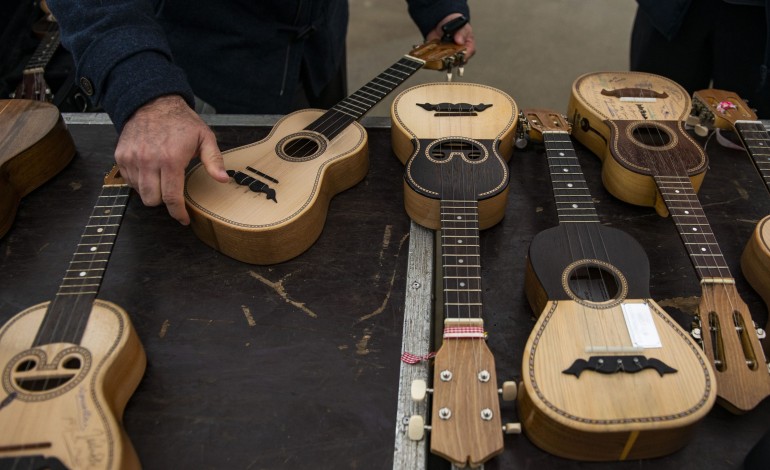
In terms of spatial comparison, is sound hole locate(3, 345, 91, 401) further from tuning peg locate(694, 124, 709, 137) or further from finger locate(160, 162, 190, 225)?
tuning peg locate(694, 124, 709, 137)

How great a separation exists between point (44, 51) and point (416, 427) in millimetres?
1821

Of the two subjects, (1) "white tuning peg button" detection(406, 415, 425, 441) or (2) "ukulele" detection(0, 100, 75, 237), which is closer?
(1) "white tuning peg button" detection(406, 415, 425, 441)

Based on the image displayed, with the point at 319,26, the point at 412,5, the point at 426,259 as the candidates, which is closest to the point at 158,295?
the point at 426,259

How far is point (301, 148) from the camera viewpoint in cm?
135

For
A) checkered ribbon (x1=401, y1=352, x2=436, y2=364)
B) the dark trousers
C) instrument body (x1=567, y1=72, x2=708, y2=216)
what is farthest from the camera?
the dark trousers

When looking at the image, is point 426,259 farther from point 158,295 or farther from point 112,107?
point 112,107

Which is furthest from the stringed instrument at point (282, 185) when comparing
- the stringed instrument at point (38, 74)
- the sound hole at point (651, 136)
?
the stringed instrument at point (38, 74)

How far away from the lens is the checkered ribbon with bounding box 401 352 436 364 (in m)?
0.99

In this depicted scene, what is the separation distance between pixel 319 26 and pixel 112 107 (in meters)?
0.72

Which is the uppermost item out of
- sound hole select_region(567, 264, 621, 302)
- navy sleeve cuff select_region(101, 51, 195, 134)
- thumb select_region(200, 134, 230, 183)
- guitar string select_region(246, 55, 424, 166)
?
navy sleeve cuff select_region(101, 51, 195, 134)

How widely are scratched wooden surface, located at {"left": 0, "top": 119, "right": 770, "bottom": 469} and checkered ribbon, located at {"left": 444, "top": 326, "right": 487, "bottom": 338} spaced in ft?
0.30

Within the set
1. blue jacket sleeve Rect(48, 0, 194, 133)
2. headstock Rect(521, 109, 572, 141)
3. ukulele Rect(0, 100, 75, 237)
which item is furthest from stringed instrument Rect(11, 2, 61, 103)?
headstock Rect(521, 109, 572, 141)

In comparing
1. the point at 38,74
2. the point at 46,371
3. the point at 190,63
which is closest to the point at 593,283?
the point at 46,371

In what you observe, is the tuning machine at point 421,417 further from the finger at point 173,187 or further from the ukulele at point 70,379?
the finger at point 173,187
